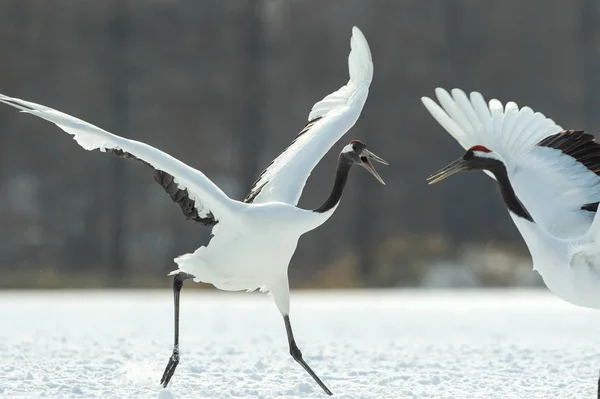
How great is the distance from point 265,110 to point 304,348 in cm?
1238

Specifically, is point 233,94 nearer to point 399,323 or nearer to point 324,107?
point 399,323

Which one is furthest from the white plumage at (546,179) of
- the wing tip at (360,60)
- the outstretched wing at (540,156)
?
the wing tip at (360,60)

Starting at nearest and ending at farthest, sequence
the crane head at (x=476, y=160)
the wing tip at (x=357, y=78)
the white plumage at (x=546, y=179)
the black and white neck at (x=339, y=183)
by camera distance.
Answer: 1. the white plumage at (x=546, y=179)
2. the crane head at (x=476, y=160)
3. the black and white neck at (x=339, y=183)
4. the wing tip at (x=357, y=78)

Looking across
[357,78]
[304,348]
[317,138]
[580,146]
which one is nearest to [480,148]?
[580,146]

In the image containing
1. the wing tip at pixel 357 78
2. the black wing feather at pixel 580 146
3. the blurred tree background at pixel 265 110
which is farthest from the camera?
the blurred tree background at pixel 265 110

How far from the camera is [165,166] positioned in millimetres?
5828

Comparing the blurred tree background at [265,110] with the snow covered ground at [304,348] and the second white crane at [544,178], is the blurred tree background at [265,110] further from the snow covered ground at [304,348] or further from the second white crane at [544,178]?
the second white crane at [544,178]

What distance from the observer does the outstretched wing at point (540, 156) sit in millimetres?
6406

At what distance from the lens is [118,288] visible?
1730cm

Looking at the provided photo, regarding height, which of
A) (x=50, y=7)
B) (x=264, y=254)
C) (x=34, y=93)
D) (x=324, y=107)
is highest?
(x=50, y=7)

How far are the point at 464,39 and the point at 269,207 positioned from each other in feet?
54.0

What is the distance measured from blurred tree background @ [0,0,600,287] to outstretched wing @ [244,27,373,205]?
10784mm

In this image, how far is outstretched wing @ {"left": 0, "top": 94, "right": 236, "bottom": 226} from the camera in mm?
5809

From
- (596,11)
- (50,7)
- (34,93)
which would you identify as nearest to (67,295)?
(34,93)
